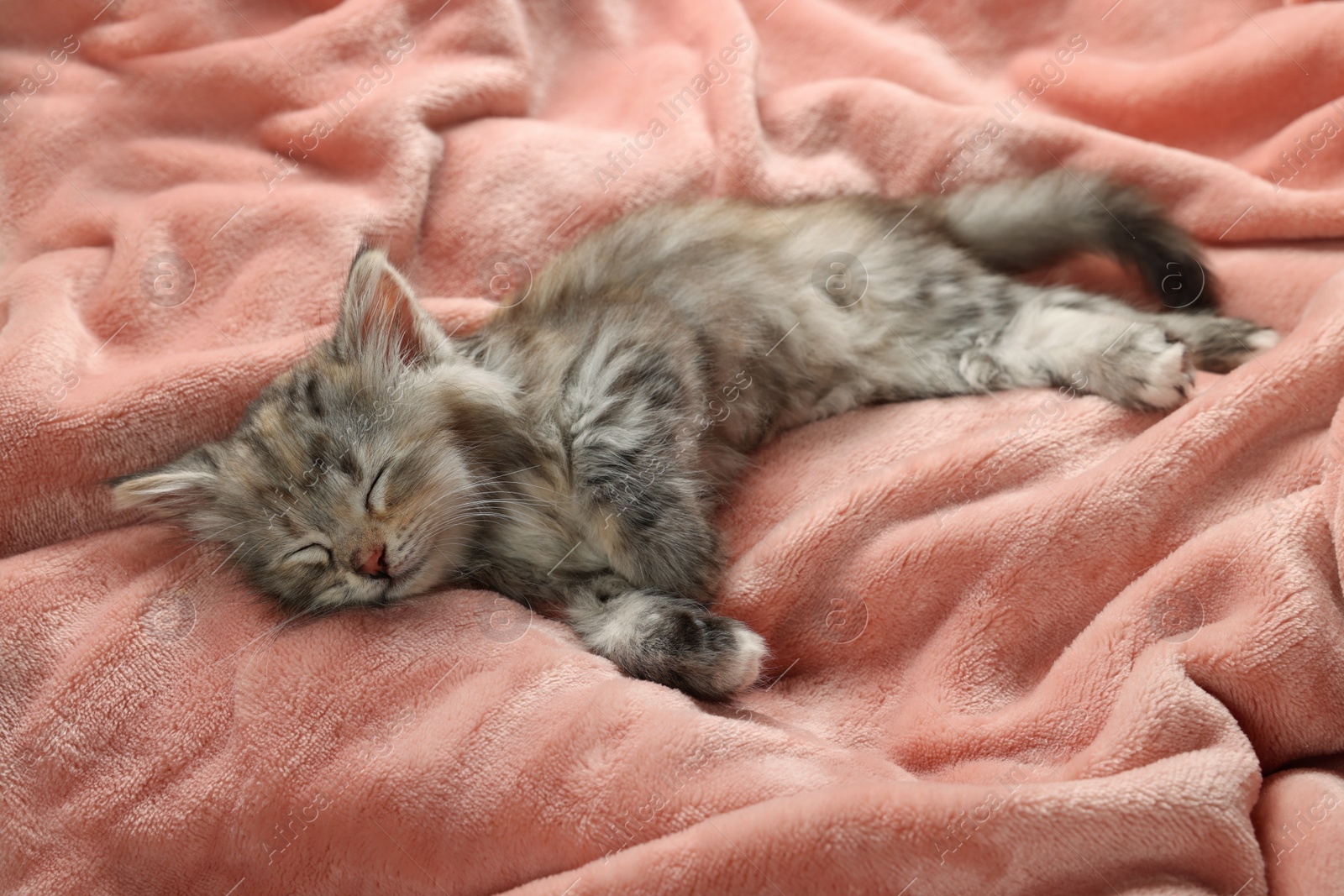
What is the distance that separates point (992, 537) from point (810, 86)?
1.37 metres

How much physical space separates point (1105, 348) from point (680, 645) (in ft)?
3.29

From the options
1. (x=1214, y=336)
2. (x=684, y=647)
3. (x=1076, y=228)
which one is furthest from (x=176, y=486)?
(x=1214, y=336)

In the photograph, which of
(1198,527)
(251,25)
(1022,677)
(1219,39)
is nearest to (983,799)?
(1022,677)

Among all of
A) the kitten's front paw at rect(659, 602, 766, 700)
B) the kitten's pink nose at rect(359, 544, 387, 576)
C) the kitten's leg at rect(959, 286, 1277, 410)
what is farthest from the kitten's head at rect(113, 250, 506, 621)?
the kitten's leg at rect(959, 286, 1277, 410)

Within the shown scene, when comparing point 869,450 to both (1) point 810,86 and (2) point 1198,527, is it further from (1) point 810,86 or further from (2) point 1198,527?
(1) point 810,86

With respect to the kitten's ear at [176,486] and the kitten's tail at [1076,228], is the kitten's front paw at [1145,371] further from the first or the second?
the kitten's ear at [176,486]

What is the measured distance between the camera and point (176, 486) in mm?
1667

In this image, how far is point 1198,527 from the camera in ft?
Result: 5.24

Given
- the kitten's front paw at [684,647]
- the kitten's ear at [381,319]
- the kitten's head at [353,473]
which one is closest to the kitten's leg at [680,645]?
the kitten's front paw at [684,647]

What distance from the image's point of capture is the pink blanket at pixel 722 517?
1352 mm

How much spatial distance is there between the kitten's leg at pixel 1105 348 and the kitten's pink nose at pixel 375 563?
121cm

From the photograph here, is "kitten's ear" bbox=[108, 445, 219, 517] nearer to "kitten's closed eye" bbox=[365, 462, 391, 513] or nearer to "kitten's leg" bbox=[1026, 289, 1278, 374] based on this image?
"kitten's closed eye" bbox=[365, 462, 391, 513]

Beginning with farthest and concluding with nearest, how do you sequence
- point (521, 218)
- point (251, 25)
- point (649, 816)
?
point (251, 25), point (521, 218), point (649, 816)

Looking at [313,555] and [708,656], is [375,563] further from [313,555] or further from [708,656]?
[708,656]
